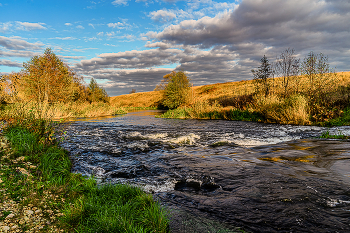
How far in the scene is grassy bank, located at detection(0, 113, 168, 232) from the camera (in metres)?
2.84

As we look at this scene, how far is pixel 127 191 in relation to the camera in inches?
157

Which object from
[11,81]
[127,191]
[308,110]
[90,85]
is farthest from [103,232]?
[90,85]

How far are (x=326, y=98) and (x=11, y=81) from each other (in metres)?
21.3

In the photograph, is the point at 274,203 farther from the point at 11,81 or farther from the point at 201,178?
the point at 11,81

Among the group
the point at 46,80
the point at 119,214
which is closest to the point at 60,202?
the point at 119,214

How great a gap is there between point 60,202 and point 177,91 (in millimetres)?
43941

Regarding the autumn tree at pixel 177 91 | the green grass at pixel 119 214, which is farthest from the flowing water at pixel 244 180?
the autumn tree at pixel 177 91

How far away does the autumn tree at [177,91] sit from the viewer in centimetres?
4584

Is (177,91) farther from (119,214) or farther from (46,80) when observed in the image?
(119,214)

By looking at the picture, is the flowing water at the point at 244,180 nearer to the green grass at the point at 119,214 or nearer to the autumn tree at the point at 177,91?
the green grass at the point at 119,214

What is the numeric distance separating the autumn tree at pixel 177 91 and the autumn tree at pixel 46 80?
72.3 feet

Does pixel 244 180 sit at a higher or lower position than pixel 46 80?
lower

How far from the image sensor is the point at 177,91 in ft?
153

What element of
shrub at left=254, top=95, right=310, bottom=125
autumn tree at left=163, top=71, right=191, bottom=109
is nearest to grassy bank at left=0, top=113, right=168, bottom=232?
shrub at left=254, top=95, right=310, bottom=125
